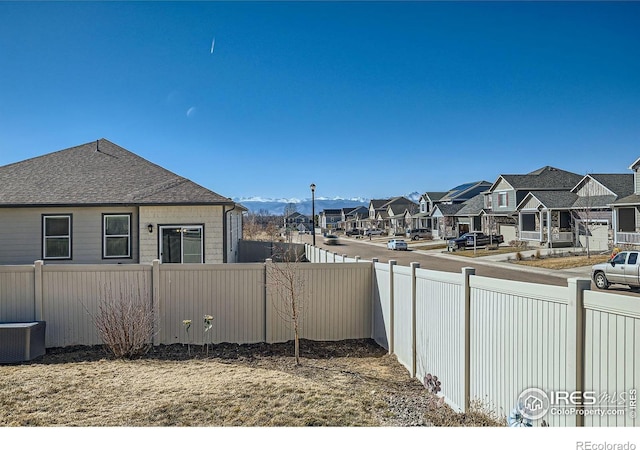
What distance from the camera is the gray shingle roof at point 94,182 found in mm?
13055

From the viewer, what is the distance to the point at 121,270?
8352 millimetres

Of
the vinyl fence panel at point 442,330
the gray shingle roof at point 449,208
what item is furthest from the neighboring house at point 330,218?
the vinyl fence panel at point 442,330

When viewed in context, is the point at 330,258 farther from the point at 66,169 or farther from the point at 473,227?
the point at 473,227

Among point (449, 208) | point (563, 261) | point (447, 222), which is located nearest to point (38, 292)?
point (563, 261)

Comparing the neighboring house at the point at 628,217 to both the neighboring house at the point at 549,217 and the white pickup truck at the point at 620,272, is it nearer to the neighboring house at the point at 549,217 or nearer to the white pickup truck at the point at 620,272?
the neighboring house at the point at 549,217

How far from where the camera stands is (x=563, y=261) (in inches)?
961

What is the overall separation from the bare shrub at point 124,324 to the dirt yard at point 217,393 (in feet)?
0.90

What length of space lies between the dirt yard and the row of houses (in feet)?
84.5

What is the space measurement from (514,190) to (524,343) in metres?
39.1

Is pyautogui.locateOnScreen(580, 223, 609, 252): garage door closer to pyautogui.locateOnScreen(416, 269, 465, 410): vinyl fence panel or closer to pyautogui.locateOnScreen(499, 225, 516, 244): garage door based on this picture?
pyautogui.locateOnScreen(499, 225, 516, 244): garage door

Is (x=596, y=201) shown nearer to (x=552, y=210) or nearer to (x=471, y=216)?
(x=552, y=210)

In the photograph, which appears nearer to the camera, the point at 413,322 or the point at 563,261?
the point at 413,322

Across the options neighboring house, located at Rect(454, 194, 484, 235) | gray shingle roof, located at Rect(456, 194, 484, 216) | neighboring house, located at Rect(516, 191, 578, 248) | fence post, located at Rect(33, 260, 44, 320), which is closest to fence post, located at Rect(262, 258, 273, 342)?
fence post, located at Rect(33, 260, 44, 320)
